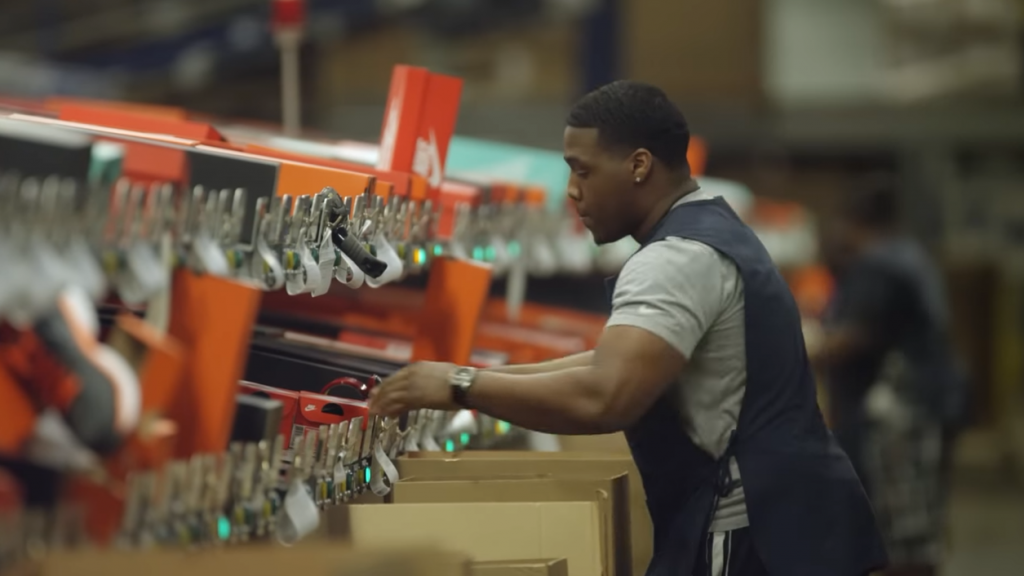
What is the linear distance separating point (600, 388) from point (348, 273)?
1.59 feet

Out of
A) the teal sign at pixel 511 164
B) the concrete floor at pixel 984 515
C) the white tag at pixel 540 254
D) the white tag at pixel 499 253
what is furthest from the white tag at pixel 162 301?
the concrete floor at pixel 984 515

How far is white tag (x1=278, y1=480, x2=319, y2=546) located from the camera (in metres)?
2.09

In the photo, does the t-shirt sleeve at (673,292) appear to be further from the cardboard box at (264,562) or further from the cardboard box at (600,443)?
the cardboard box at (600,443)

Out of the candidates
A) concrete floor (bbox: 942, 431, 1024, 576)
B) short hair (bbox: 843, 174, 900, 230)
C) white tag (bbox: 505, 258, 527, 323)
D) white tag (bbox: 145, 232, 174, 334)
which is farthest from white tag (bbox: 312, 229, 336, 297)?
concrete floor (bbox: 942, 431, 1024, 576)

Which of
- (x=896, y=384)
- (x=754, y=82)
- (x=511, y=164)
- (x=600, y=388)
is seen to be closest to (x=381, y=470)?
(x=600, y=388)

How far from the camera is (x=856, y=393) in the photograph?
220 inches

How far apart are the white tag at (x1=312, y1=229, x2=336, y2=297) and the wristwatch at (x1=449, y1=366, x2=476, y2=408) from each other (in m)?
0.26

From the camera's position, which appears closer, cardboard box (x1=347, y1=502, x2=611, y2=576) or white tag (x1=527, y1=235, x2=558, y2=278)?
cardboard box (x1=347, y1=502, x2=611, y2=576)

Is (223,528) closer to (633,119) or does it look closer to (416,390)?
(416,390)

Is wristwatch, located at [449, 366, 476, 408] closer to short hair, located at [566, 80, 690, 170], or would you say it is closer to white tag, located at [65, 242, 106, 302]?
short hair, located at [566, 80, 690, 170]

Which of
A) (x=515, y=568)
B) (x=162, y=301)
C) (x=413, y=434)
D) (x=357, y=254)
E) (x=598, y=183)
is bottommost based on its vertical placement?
(x=515, y=568)

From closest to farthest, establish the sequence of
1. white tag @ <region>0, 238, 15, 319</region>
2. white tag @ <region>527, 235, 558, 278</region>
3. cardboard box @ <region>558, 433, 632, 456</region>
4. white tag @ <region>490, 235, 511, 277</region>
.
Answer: white tag @ <region>0, 238, 15, 319</region> < cardboard box @ <region>558, 433, 632, 456</region> < white tag @ <region>490, 235, 511, 277</region> < white tag @ <region>527, 235, 558, 278</region>

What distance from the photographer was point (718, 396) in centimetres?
244

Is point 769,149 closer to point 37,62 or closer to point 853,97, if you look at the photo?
point 853,97
